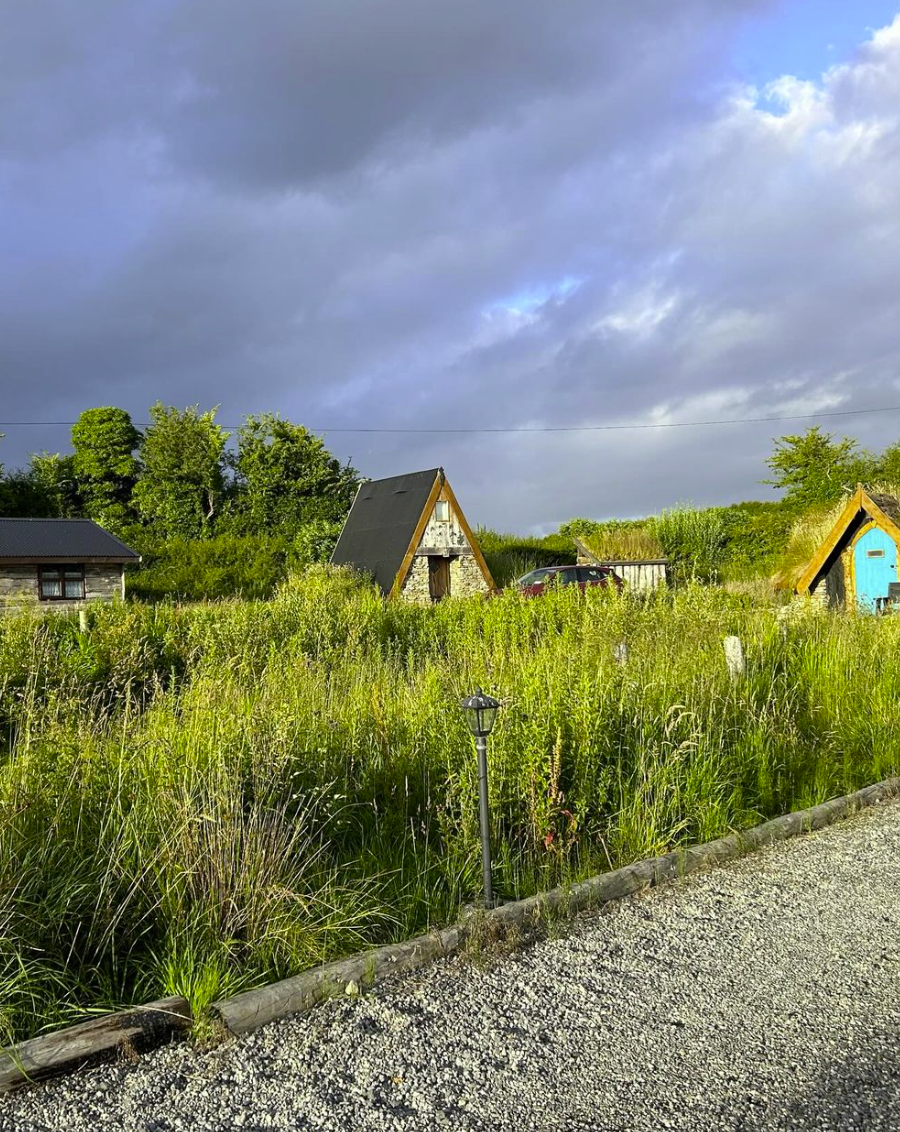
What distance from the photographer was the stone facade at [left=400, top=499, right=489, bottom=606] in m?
26.7

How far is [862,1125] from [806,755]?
4.37 metres

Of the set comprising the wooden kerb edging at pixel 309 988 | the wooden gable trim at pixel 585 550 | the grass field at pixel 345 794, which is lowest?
the wooden kerb edging at pixel 309 988

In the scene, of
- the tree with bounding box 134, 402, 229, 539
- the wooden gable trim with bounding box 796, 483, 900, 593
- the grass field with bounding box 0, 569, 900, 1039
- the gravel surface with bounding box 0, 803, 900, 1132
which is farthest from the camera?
the tree with bounding box 134, 402, 229, 539

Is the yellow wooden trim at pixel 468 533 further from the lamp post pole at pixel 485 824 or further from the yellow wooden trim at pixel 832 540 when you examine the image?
the lamp post pole at pixel 485 824

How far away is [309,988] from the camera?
11.4 ft

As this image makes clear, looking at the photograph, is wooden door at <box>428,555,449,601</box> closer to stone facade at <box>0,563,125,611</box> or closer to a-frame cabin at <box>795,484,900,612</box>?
stone facade at <box>0,563,125,611</box>

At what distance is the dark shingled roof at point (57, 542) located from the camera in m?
27.9

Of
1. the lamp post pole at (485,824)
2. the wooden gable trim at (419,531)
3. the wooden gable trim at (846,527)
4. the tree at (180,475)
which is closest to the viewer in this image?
the lamp post pole at (485,824)

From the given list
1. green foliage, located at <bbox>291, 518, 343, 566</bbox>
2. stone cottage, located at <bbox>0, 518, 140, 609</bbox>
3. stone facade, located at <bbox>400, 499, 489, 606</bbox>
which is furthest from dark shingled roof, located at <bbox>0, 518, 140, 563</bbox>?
stone facade, located at <bbox>400, 499, 489, 606</bbox>

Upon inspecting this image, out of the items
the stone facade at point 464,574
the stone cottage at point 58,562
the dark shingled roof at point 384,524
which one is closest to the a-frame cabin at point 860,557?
the stone facade at point 464,574

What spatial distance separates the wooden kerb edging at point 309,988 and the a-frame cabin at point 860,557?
11191 millimetres

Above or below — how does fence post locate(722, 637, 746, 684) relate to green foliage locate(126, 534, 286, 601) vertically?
below

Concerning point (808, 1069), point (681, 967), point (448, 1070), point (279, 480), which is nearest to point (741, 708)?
point (681, 967)

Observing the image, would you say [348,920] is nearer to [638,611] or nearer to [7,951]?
[7,951]
